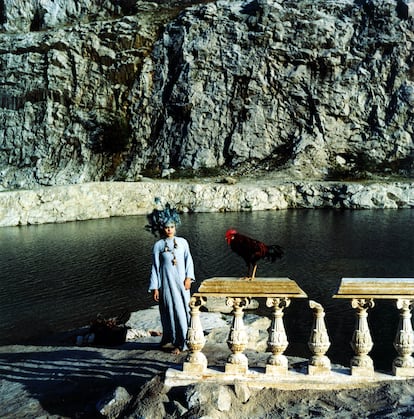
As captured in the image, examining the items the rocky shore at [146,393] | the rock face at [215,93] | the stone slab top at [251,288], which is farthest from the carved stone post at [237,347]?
the rock face at [215,93]

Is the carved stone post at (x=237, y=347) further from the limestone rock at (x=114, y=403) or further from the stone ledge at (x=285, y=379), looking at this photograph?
the limestone rock at (x=114, y=403)

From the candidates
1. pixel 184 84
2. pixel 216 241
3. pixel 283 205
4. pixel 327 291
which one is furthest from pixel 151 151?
pixel 327 291

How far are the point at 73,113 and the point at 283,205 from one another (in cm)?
3103

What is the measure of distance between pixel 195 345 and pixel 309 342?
1553 millimetres

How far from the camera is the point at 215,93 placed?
196ft

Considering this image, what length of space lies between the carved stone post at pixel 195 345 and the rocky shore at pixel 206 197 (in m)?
35.7

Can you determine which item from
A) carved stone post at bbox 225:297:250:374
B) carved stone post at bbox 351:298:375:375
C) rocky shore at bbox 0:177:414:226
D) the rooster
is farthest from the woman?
rocky shore at bbox 0:177:414:226

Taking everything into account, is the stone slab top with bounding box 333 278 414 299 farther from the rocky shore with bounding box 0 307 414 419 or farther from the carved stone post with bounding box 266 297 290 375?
the rocky shore with bounding box 0 307 414 419

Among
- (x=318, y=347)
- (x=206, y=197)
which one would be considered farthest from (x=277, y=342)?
(x=206, y=197)

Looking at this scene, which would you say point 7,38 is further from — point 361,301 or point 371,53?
point 361,301

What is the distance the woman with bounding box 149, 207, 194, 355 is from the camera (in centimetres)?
880

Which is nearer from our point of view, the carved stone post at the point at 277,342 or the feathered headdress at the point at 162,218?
the carved stone post at the point at 277,342

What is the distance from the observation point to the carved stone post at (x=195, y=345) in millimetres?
7254

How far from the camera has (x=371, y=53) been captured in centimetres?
5728
